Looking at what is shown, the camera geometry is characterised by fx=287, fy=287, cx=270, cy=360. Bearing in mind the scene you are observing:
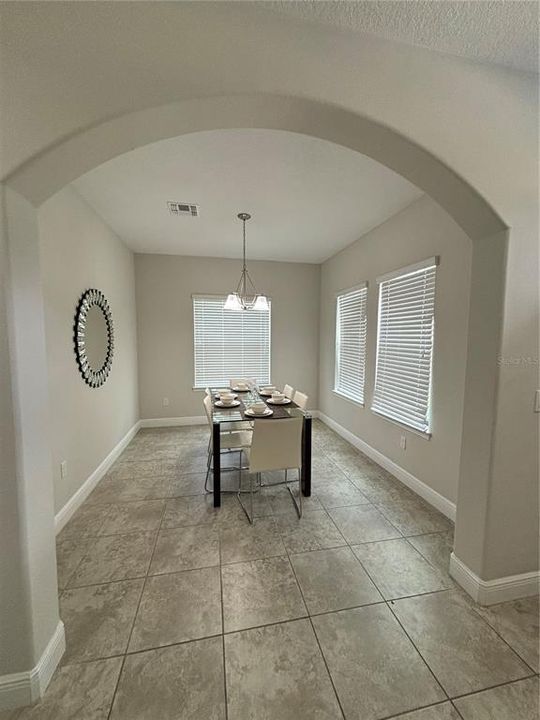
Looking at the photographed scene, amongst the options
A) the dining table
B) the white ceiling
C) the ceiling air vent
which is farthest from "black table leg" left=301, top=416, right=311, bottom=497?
the ceiling air vent

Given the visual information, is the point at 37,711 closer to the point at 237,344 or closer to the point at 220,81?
the point at 220,81

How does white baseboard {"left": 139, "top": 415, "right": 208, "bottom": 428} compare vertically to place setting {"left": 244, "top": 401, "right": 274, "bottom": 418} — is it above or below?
below

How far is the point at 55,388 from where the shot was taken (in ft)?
7.14

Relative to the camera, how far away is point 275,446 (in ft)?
7.39

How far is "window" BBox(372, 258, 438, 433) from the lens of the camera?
2549mm

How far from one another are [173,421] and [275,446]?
2.94 m

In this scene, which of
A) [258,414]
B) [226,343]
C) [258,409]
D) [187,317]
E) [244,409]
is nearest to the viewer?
[258,414]

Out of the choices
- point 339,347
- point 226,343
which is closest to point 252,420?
point 339,347

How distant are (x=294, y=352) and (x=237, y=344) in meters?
1.00

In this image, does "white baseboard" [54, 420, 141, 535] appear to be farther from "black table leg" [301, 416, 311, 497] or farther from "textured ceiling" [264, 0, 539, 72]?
"textured ceiling" [264, 0, 539, 72]

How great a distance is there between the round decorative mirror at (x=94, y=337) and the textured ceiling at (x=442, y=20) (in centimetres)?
244

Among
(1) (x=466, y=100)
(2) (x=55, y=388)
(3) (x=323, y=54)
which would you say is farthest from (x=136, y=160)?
(1) (x=466, y=100)

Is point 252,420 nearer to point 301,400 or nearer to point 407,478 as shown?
point 301,400

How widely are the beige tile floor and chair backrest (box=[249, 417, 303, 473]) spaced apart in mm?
443
